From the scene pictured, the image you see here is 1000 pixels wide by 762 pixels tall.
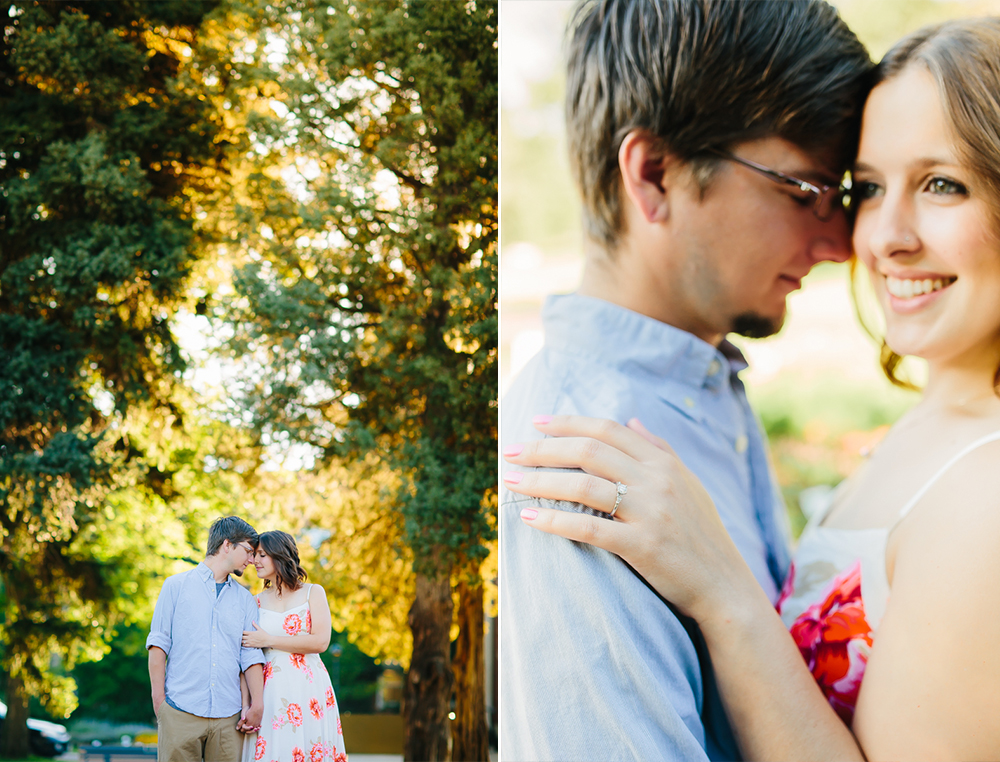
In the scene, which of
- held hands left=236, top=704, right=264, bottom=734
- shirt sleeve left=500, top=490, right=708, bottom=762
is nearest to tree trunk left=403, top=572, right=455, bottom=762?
held hands left=236, top=704, right=264, bottom=734

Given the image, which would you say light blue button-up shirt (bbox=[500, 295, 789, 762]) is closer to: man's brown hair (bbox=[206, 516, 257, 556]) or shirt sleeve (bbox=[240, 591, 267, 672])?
shirt sleeve (bbox=[240, 591, 267, 672])

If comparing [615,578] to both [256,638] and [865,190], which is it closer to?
[865,190]

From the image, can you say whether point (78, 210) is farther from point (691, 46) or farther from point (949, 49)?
point (949, 49)

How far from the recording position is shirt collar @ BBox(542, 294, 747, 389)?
Result: 2.02 meters

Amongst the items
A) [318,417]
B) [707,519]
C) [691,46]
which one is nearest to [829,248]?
[691,46]

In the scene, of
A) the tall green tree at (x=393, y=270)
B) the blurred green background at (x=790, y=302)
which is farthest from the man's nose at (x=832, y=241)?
the tall green tree at (x=393, y=270)

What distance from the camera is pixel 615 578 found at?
176cm

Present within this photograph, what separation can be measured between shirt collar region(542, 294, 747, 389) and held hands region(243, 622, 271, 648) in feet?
5.34

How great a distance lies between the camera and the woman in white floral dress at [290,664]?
2904mm

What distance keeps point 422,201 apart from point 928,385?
252cm

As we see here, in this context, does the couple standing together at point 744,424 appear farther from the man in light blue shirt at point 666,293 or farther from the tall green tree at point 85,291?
the tall green tree at point 85,291

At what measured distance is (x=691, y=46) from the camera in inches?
79.4

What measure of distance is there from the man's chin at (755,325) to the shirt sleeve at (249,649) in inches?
75.6

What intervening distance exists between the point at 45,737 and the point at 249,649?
74.8 inches
